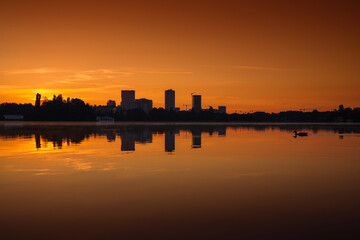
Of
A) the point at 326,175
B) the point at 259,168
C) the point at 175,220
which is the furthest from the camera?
the point at 259,168

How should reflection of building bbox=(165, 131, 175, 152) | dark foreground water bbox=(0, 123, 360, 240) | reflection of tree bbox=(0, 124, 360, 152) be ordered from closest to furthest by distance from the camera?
dark foreground water bbox=(0, 123, 360, 240)
reflection of building bbox=(165, 131, 175, 152)
reflection of tree bbox=(0, 124, 360, 152)

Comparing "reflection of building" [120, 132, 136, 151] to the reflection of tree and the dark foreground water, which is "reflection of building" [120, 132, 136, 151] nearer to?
the reflection of tree

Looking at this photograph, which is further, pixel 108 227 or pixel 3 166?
pixel 3 166

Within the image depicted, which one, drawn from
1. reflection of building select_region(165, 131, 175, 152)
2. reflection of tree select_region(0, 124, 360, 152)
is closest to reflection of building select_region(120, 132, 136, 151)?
reflection of tree select_region(0, 124, 360, 152)

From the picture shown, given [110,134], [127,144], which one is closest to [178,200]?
[127,144]

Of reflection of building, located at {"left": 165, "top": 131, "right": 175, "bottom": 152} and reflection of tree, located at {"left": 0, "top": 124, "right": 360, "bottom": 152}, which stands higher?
reflection of tree, located at {"left": 0, "top": 124, "right": 360, "bottom": 152}

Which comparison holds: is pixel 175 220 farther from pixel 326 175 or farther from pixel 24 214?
pixel 326 175

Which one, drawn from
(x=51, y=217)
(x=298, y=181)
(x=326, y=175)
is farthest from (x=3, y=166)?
(x=326, y=175)

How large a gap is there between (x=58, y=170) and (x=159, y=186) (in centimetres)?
841

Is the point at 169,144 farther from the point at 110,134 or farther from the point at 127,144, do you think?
the point at 110,134

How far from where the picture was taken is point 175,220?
1241cm

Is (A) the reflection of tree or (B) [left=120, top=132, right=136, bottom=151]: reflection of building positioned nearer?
(B) [left=120, top=132, right=136, bottom=151]: reflection of building

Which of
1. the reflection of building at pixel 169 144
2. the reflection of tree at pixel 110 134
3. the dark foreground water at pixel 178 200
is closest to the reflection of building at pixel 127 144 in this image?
the reflection of tree at pixel 110 134

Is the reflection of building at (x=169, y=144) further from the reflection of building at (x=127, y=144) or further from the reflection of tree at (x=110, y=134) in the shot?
the reflection of building at (x=127, y=144)
